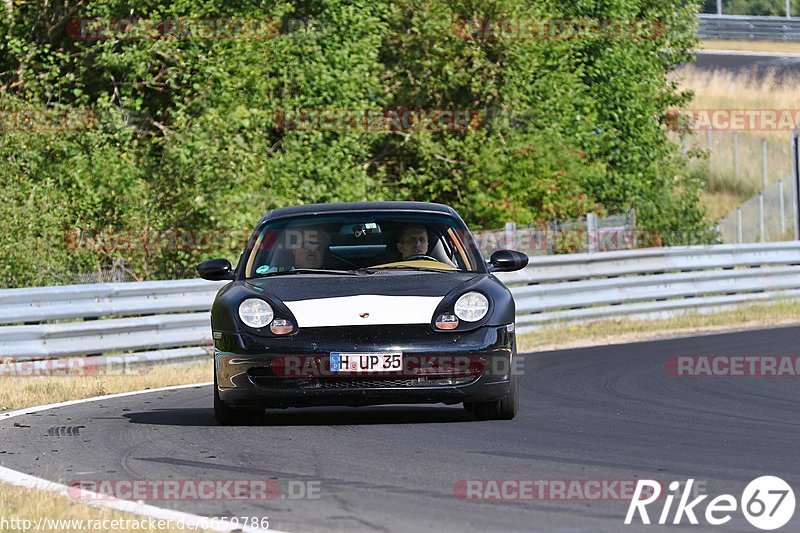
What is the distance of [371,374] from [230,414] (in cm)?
112

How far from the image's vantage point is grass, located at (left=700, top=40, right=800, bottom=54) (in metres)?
63.0

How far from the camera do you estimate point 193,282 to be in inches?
640

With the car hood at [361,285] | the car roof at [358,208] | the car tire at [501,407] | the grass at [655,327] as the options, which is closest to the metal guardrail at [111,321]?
the grass at [655,327]

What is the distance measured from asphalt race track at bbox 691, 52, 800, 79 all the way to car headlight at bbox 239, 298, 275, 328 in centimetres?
5146

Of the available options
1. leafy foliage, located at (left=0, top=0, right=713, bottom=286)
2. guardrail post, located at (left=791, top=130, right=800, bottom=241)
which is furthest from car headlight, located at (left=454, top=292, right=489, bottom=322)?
guardrail post, located at (left=791, top=130, right=800, bottom=241)

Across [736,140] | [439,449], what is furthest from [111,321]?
[736,140]

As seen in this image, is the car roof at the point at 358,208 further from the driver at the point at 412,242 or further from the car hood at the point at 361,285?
the car hood at the point at 361,285

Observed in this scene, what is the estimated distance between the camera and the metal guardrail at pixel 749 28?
64188 mm

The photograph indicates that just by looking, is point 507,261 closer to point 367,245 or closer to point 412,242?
point 412,242

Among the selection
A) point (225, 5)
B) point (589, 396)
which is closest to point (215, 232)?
point (225, 5)

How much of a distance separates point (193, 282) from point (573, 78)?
1488cm

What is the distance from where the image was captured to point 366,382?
884cm

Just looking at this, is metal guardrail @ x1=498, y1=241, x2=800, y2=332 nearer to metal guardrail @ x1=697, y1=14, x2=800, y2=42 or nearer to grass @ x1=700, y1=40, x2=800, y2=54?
grass @ x1=700, y1=40, x2=800, y2=54

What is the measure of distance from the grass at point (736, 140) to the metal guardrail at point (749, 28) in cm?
559
